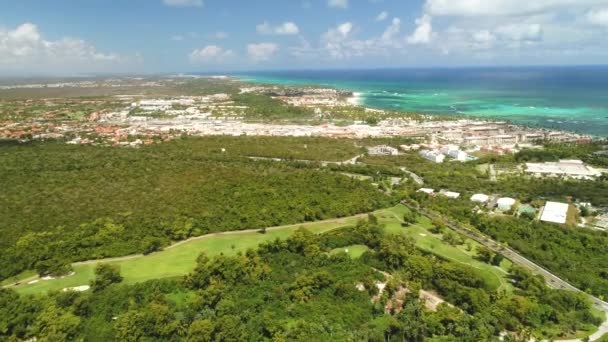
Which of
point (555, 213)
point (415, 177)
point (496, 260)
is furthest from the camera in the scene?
point (415, 177)

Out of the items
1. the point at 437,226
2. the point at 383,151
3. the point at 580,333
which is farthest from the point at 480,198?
the point at 383,151

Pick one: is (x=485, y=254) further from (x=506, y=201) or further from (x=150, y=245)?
(x=150, y=245)

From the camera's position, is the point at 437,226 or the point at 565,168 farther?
the point at 565,168

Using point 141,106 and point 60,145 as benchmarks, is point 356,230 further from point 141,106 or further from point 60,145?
point 141,106

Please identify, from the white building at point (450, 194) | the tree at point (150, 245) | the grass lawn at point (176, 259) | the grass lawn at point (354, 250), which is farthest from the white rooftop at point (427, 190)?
the tree at point (150, 245)

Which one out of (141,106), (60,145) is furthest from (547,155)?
(141,106)

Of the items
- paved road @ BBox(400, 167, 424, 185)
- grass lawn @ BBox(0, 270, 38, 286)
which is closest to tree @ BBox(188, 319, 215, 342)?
grass lawn @ BBox(0, 270, 38, 286)

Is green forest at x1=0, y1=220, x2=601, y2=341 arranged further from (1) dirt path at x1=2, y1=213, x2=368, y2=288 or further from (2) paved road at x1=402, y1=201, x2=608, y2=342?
(1) dirt path at x1=2, y1=213, x2=368, y2=288
